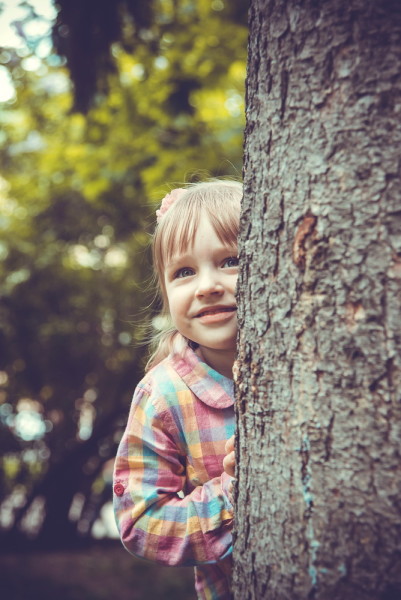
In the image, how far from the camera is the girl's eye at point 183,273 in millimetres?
1553

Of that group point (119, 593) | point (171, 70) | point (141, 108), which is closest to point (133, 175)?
point (141, 108)

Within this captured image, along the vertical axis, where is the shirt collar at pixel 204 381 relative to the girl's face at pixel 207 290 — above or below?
below

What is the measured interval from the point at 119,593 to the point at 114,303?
122 inches

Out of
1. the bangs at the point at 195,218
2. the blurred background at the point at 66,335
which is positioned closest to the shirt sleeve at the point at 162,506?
the bangs at the point at 195,218

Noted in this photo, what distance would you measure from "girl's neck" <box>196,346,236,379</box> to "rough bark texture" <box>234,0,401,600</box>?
54cm

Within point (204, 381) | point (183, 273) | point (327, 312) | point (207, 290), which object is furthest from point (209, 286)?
point (327, 312)

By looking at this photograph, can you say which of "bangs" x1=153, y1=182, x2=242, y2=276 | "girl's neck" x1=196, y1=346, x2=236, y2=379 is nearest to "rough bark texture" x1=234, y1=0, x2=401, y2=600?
"bangs" x1=153, y1=182, x2=242, y2=276

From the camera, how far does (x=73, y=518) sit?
257 inches

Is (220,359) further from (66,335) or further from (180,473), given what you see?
(66,335)

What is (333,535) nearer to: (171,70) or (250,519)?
(250,519)

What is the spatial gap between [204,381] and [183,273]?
0.32 m

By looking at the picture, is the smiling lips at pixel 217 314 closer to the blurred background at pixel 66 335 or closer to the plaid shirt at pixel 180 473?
the plaid shirt at pixel 180 473

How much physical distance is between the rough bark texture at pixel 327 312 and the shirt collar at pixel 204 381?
0.43 meters

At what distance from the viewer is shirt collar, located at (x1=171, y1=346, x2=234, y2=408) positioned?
1524mm
